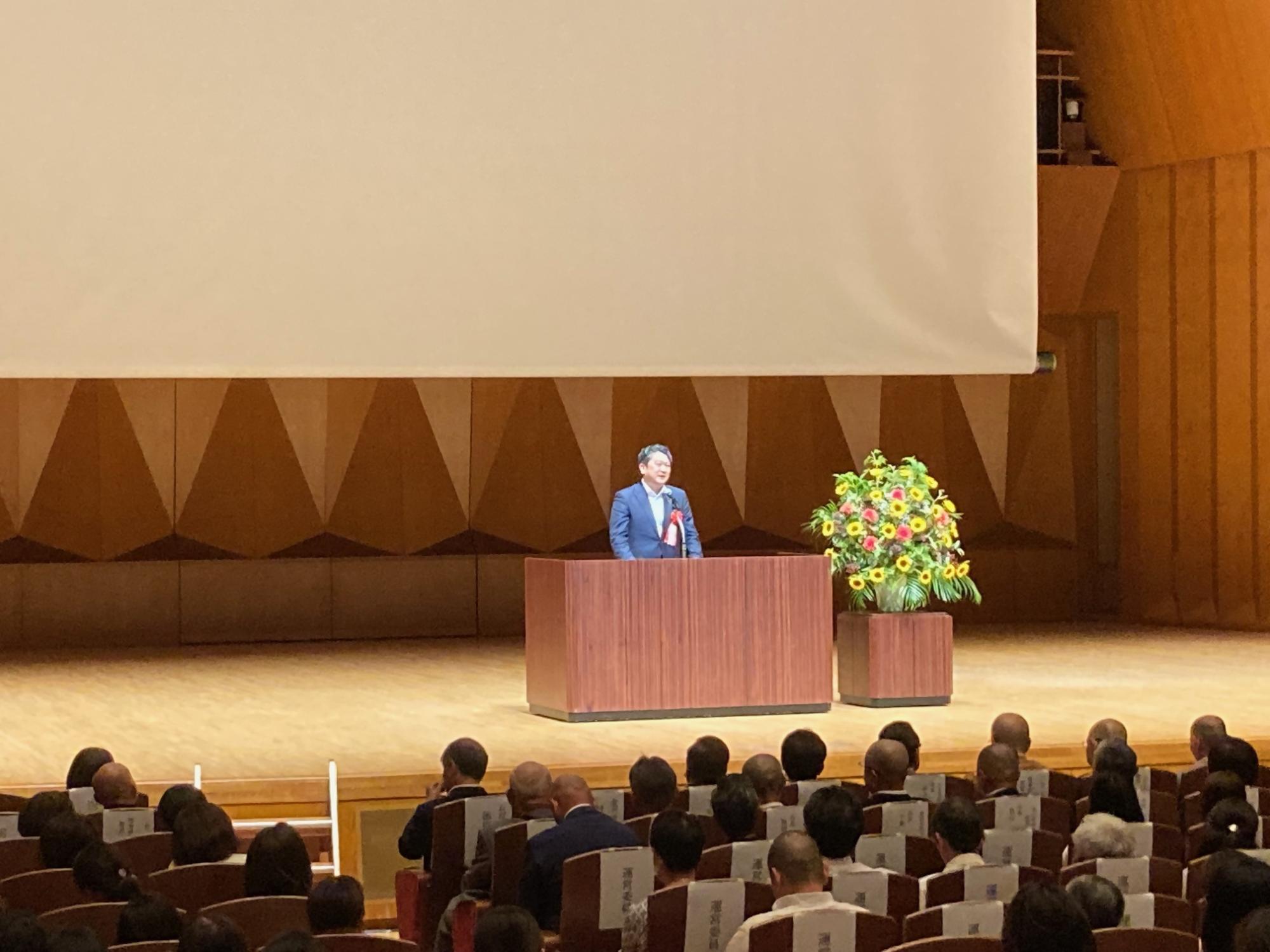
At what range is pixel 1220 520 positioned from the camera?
14062 mm

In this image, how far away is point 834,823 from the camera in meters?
4.61

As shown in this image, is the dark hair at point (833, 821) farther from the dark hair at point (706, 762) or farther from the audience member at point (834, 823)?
the dark hair at point (706, 762)

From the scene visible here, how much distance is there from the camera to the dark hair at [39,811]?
536 centimetres

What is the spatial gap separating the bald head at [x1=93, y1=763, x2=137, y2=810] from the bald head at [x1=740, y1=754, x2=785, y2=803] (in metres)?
1.83

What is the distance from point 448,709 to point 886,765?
14.3ft

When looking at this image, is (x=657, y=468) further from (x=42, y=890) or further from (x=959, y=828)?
(x=42, y=890)

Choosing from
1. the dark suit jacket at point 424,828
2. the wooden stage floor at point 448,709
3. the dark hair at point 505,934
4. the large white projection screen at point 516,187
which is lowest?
the wooden stage floor at point 448,709

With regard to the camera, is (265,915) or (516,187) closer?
(265,915)

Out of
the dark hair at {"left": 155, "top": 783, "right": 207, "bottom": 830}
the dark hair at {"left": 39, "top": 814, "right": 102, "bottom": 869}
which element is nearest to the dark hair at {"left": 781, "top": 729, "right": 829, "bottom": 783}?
the dark hair at {"left": 155, "top": 783, "right": 207, "bottom": 830}

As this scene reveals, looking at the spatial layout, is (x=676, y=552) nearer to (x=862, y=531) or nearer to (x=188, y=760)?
(x=862, y=531)

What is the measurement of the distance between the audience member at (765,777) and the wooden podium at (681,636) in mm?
3146

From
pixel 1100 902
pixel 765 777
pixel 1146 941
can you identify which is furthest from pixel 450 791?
pixel 1146 941

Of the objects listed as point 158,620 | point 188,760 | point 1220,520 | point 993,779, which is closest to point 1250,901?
point 993,779

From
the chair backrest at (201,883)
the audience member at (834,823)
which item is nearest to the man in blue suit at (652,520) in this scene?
the audience member at (834,823)
